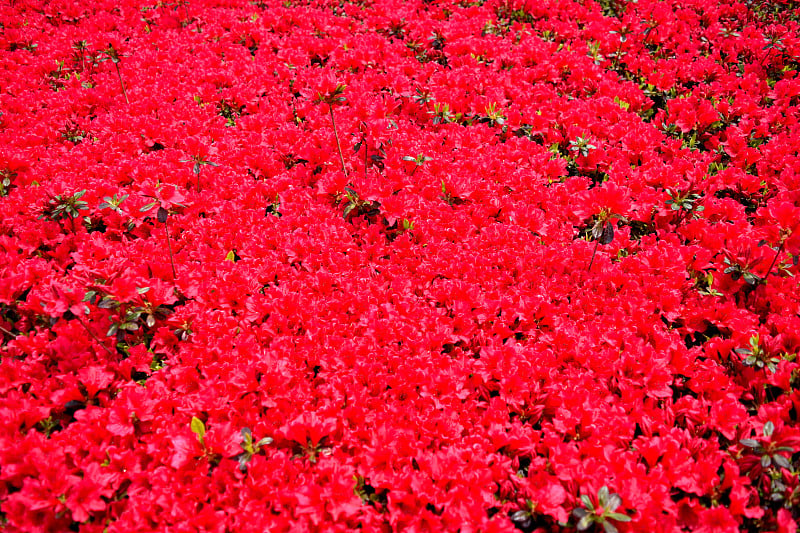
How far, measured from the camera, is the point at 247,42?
18.3ft

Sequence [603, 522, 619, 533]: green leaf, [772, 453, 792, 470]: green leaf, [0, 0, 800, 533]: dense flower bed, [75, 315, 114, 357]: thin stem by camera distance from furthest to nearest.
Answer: [75, 315, 114, 357]: thin stem, [0, 0, 800, 533]: dense flower bed, [772, 453, 792, 470]: green leaf, [603, 522, 619, 533]: green leaf

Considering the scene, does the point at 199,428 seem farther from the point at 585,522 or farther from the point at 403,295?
the point at 585,522

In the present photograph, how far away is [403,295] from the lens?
111 inches

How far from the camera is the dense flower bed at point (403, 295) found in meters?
2.02

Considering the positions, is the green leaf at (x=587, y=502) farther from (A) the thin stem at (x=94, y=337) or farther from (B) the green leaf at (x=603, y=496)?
(A) the thin stem at (x=94, y=337)

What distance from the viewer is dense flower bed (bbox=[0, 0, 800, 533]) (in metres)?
2.02

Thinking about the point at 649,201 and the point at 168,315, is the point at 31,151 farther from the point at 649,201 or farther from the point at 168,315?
the point at 649,201

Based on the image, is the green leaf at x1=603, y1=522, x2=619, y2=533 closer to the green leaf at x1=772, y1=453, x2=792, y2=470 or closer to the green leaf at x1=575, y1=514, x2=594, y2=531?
the green leaf at x1=575, y1=514, x2=594, y2=531

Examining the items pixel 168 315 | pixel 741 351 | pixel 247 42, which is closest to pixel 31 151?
pixel 168 315

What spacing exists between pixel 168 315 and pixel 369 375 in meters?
1.21

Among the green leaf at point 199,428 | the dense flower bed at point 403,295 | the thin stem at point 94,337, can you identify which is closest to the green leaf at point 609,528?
the dense flower bed at point 403,295

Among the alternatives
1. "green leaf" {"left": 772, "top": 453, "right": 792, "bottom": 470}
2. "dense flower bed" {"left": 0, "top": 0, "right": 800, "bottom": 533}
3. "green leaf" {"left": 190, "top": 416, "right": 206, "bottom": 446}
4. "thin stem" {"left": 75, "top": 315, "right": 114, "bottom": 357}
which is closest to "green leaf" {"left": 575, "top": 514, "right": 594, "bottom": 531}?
"dense flower bed" {"left": 0, "top": 0, "right": 800, "bottom": 533}

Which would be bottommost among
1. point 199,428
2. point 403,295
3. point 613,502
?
point 199,428

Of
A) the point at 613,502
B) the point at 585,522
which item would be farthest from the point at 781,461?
the point at 585,522
